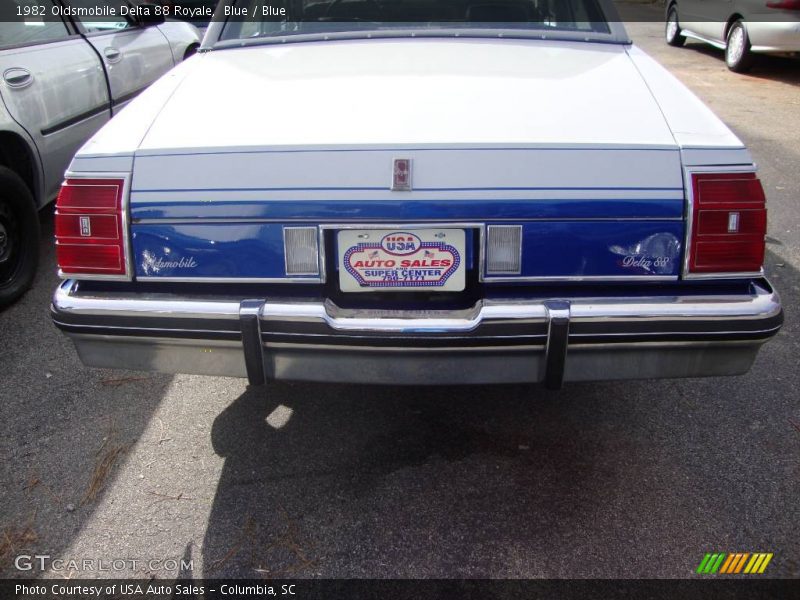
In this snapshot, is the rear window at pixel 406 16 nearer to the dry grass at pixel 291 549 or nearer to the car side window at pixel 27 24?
the car side window at pixel 27 24

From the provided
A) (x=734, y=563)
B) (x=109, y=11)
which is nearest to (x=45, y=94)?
(x=109, y=11)

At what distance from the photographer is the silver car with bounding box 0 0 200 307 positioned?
3.99m

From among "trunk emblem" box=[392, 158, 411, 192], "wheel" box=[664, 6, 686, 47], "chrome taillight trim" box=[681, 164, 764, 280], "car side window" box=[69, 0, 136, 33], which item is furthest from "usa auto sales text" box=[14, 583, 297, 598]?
"wheel" box=[664, 6, 686, 47]

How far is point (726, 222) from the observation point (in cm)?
224

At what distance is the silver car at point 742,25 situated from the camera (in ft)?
29.5

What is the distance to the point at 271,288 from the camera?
233 cm

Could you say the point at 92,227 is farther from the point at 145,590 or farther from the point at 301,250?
the point at 145,590

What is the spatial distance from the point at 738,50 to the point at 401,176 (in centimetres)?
957

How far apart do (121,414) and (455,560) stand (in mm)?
1540

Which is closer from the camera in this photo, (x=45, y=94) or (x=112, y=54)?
(x=45, y=94)

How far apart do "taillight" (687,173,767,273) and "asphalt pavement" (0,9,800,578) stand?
0.85 meters

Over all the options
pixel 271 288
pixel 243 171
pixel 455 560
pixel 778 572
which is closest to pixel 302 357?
Answer: pixel 271 288

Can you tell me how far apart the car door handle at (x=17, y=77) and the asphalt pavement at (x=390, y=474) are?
4.68 feet

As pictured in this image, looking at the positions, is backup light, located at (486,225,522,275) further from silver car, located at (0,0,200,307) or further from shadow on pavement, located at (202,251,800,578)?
silver car, located at (0,0,200,307)
